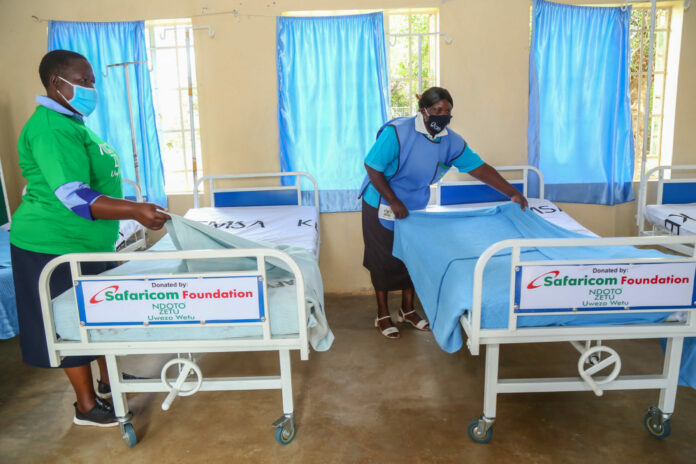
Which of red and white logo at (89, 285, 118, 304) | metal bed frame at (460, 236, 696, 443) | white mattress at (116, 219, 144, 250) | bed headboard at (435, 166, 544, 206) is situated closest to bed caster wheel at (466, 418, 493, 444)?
metal bed frame at (460, 236, 696, 443)

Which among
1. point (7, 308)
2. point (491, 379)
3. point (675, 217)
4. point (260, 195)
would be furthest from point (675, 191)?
point (7, 308)

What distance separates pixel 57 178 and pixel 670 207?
13.6 feet

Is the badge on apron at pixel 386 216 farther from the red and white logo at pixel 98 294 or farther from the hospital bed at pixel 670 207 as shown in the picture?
the hospital bed at pixel 670 207

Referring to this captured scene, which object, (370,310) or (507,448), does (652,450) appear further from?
(370,310)

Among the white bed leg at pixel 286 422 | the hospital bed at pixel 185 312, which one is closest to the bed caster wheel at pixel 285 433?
the white bed leg at pixel 286 422

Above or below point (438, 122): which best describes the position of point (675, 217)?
below

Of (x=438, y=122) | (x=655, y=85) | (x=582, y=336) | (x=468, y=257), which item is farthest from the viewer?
(x=655, y=85)

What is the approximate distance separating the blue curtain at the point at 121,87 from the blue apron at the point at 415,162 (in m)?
2.02

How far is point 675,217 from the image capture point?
373 cm

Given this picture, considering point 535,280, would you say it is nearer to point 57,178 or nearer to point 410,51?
point 57,178

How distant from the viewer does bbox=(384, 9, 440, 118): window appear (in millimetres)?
4383

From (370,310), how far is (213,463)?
2.09 metres

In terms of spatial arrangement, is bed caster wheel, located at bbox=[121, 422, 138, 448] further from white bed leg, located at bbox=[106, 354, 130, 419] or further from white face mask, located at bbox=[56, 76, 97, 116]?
white face mask, located at bbox=[56, 76, 97, 116]

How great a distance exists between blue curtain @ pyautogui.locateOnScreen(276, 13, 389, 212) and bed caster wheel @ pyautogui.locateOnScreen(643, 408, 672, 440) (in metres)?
2.69
